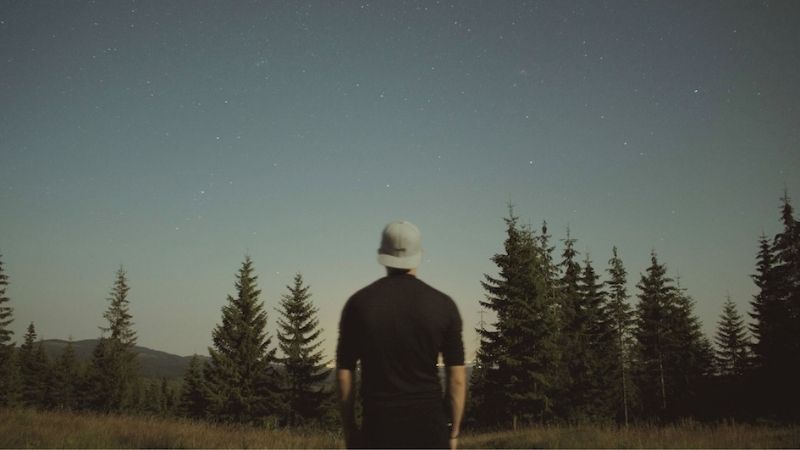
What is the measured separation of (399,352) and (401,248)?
618 mm

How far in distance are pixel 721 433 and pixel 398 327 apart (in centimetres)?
1164

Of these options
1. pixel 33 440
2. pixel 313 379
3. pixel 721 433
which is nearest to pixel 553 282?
pixel 313 379

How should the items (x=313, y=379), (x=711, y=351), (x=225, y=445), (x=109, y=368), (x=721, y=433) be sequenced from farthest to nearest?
1. (x=711, y=351)
2. (x=109, y=368)
3. (x=313, y=379)
4. (x=721, y=433)
5. (x=225, y=445)

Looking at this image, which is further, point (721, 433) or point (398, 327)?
point (721, 433)

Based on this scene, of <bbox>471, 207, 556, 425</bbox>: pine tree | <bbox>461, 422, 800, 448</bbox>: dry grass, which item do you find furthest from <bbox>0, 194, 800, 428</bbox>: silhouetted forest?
<bbox>461, 422, 800, 448</bbox>: dry grass

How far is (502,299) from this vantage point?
77.8ft

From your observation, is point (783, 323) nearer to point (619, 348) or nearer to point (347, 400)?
point (619, 348)

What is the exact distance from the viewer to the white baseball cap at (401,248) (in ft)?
8.95

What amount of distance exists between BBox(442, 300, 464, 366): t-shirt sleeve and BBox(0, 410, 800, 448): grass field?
845cm

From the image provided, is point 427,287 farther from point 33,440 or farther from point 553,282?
point 553,282

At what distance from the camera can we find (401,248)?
107 inches

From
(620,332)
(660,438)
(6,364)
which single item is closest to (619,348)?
(620,332)

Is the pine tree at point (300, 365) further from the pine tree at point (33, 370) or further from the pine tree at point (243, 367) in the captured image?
the pine tree at point (33, 370)

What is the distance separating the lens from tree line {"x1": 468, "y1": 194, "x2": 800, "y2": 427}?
22.5m
